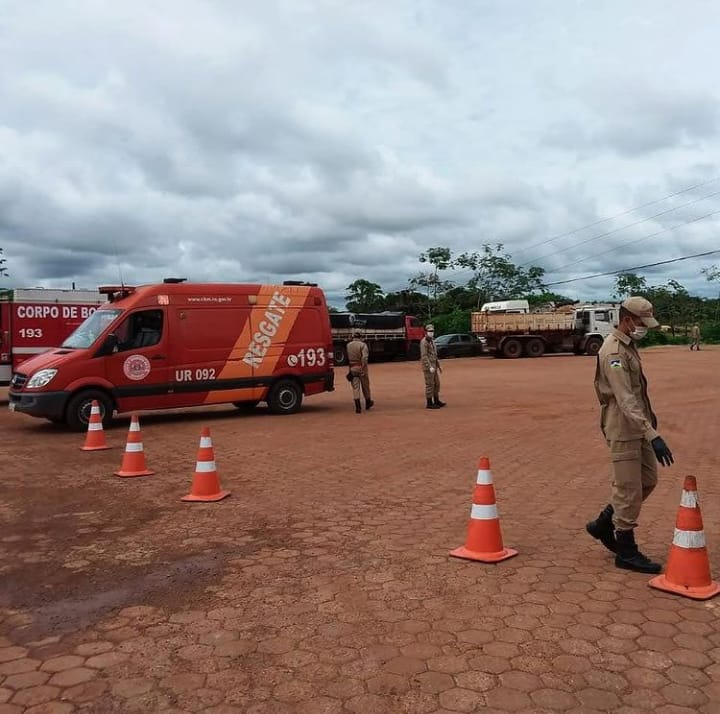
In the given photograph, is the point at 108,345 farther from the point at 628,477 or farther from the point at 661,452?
the point at 661,452

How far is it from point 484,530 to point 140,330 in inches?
334

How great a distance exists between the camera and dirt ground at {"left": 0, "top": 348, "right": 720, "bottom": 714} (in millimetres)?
3031

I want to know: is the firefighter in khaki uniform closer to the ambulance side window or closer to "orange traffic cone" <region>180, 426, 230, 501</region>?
"orange traffic cone" <region>180, 426, 230, 501</region>

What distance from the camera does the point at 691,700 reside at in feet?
9.51

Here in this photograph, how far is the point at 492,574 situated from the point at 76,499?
13.7 ft

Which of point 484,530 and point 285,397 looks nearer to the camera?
point 484,530

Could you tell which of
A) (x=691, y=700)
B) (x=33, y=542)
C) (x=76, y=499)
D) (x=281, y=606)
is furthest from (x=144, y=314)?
(x=691, y=700)

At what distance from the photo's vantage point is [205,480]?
6512 millimetres

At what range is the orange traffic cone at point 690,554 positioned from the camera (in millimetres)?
3982

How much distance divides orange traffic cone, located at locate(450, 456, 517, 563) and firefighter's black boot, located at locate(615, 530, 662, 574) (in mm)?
689

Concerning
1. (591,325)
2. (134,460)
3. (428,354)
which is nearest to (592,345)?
(591,325)

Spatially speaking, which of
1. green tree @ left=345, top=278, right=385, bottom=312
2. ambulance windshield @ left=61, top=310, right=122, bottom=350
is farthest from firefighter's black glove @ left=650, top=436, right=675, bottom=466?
green tree @ left=345, top=278, right=385, bottom=312

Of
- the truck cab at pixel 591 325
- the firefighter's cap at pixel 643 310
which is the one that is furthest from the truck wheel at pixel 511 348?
the firefighter's cap at pixel 643 310

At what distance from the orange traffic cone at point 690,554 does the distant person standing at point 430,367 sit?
32.8ft
